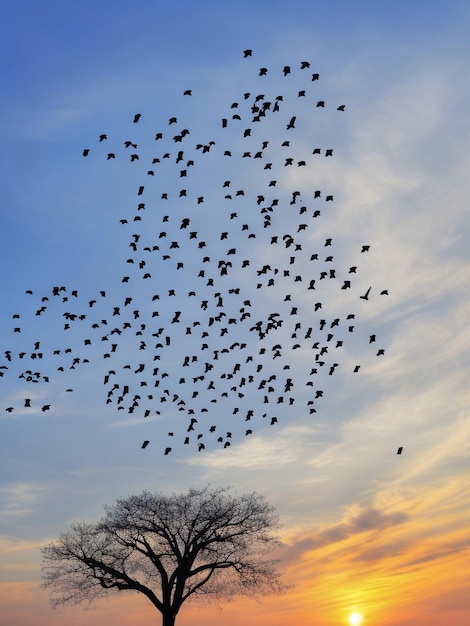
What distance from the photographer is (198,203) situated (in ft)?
90.5

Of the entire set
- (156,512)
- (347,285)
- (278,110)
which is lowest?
(156,512)

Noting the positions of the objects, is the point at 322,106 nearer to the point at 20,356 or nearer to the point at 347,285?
the point at 347,285

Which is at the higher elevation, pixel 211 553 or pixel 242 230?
pixel 242 230

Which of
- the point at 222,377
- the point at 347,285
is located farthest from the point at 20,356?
the point at 347,285

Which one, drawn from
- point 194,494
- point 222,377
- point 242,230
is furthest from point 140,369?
point 194,494

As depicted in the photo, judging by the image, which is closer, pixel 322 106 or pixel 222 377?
pixel 322 106

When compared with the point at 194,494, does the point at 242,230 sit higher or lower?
higher

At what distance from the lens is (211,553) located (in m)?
45.5

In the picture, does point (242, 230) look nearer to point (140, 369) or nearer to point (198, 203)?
point (198, 203)

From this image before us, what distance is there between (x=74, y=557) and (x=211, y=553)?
8.48 m

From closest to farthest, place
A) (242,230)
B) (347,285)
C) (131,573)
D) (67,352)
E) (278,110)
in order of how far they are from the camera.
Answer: (278,110)
(242,230)
(347,285)
(67,352)
(131,573)

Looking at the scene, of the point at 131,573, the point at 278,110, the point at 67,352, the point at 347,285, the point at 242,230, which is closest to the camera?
the point at 278,110

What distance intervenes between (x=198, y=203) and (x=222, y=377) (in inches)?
337

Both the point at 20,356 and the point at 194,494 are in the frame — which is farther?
the point at 194,494
